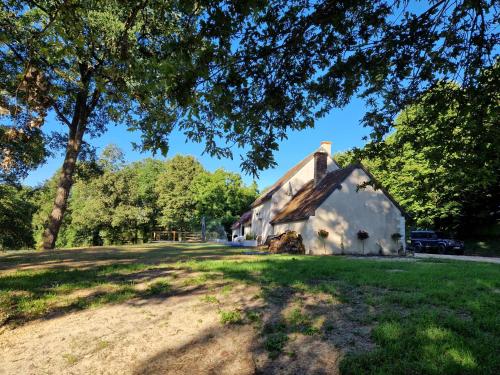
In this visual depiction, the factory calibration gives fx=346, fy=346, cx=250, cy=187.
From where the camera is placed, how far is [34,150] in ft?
57.2

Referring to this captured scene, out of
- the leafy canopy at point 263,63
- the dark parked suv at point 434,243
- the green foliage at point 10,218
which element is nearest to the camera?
the leafy canopy at point 263,63

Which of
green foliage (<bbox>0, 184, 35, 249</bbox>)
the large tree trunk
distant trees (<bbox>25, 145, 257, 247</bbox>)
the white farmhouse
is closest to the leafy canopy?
the large tree trunk

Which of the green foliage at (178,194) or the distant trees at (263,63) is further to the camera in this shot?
the green foliage at (178,194)

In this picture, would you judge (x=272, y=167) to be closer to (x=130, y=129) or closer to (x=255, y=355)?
(x=130, y=129)

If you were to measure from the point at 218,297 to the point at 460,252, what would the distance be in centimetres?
2770

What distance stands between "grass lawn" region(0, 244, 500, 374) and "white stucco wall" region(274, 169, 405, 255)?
43.3 ft

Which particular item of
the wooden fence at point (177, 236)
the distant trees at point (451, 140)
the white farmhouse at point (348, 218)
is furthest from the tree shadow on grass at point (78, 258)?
the wooden fence at point (177, 236)

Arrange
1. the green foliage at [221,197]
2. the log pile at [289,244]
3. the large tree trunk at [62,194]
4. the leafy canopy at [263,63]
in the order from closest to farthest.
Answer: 1. the leafy canopy at [263,63]
2. the large tree trunk at [62,194]
3. the log pile at [289,244]
4. the green foliage at [221,197]

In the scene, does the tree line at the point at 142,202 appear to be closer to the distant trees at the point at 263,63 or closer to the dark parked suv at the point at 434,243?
the dark parked suv at the point at 434,243

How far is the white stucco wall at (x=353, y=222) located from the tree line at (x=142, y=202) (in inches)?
1147

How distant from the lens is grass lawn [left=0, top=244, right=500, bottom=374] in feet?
14.5

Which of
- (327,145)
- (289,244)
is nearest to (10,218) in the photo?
(289,244)

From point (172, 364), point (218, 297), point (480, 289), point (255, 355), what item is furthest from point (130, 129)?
point (480, 289)

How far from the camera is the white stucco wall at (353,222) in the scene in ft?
77.7
